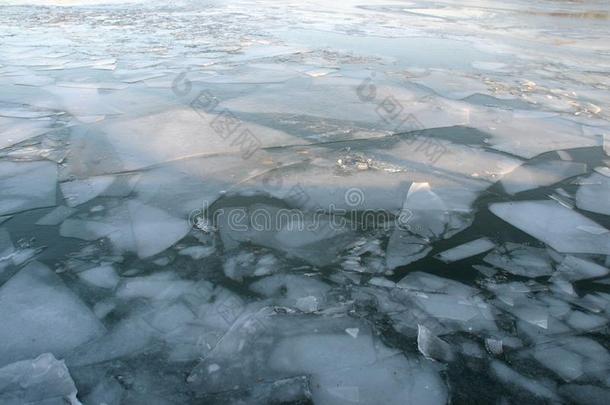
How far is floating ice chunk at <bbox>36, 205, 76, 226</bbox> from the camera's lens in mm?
2834

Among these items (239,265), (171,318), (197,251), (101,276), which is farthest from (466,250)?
(101,276)

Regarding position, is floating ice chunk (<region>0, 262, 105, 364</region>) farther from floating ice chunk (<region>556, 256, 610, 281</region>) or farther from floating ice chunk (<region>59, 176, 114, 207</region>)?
floating ice chunk (<region>556, 256, 610, 281</region>)

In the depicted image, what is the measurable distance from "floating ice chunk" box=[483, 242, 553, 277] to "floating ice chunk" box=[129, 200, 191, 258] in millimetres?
1818

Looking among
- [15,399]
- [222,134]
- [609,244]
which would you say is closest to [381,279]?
[609,244]

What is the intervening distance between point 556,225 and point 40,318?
9.71 ft

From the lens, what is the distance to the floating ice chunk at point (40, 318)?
196cm

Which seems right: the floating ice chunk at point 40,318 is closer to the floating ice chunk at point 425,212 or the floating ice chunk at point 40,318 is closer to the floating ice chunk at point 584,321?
the floating ice chunk at point 425,212

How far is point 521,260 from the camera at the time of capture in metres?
2.54

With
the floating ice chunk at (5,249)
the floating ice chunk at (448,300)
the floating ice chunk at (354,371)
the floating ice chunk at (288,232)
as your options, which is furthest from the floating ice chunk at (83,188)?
the floating ice chunk at (448,300)

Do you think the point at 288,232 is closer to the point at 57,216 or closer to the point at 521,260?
the point at 521,260

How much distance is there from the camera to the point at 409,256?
101 inches

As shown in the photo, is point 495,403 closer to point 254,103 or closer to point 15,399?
point 15,399

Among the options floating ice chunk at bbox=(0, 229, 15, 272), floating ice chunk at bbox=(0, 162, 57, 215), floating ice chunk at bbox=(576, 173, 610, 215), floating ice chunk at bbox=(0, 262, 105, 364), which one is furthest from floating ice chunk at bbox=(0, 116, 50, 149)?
floating ice chunk at bbox=(576, 173, 610, 215)

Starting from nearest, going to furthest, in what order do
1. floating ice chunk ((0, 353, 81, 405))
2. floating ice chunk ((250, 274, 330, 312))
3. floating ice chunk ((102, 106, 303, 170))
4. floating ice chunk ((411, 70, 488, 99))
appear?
floating ice chunk ((0, 353, 81, 405)) → floating ice chunk ((250, 274, 330, 312)) → floating ice chunk ((102, 106, 303, 170)) → floating ice chunk ((411, 70, 488, 99))
